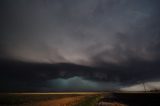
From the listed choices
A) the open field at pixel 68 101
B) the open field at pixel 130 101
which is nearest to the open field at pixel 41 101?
the open field at pixel 68 101

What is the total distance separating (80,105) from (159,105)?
24.3m

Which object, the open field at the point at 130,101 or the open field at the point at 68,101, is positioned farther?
the open field at the point at 130,101

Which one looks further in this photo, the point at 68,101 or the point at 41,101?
the point at 68,101

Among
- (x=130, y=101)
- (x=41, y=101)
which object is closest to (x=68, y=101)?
(x=41, y=101)

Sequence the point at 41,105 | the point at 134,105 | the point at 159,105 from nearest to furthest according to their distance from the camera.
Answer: the point at 41,105
the point at 159,105
the point at 134,105

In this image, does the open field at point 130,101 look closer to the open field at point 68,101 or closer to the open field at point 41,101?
the open field at point 68,101

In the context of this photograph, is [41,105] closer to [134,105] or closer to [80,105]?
[80,105]

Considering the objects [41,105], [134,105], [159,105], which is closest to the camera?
[41,105]

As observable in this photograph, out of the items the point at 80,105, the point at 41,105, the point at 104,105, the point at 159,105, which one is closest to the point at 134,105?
the point at 159,105

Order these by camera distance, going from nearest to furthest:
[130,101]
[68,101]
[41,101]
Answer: [41,101], [68,101], [130,101]

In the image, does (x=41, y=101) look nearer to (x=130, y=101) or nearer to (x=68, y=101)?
(x=68, y=101)

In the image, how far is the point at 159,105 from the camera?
62.8 metres

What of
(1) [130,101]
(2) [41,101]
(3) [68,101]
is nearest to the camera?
(2) [41,101]

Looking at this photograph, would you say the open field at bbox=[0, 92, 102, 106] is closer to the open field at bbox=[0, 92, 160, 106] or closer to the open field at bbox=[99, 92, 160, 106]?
the open field at bbox=[0, 92, 160, 106]
